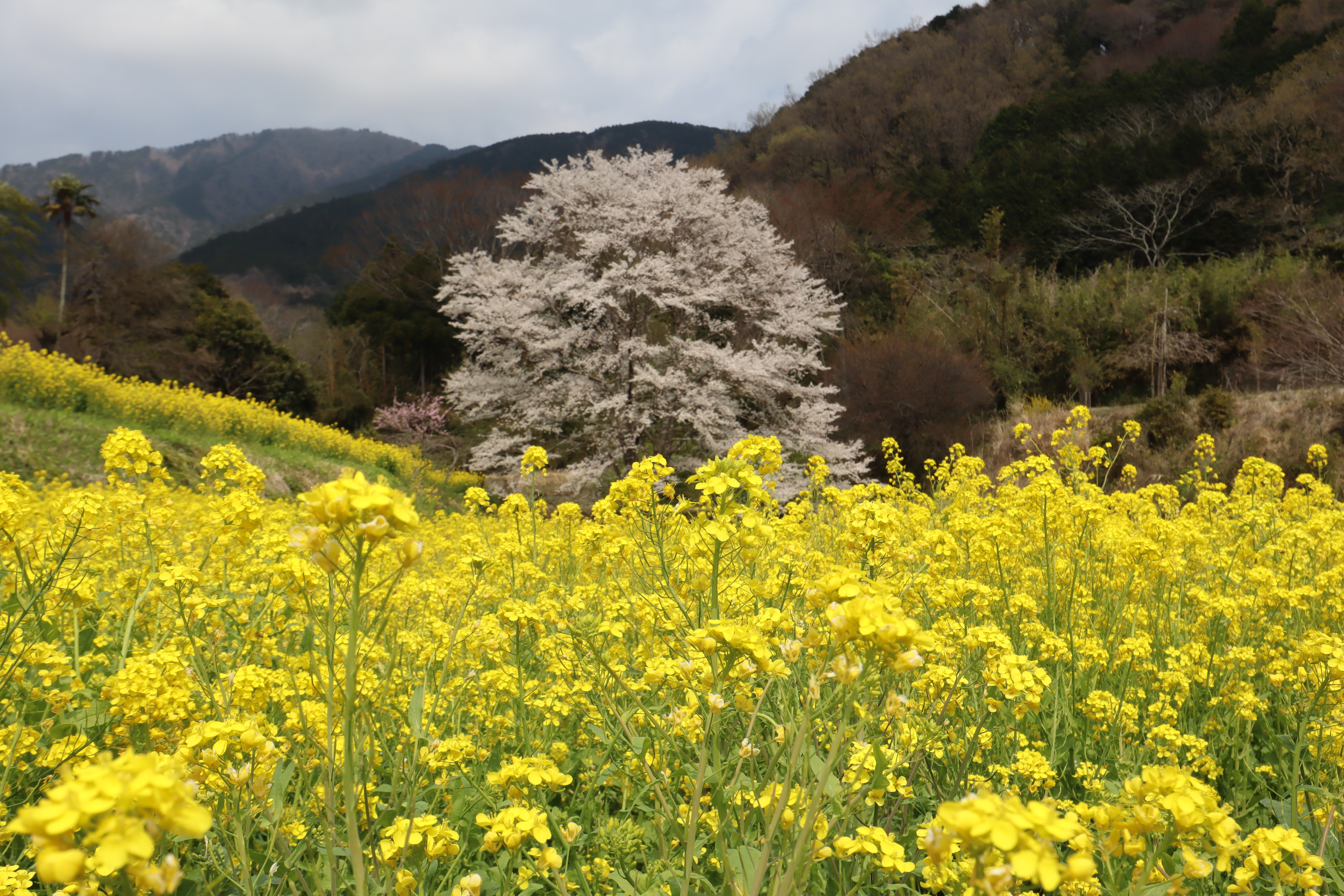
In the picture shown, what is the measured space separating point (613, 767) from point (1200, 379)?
16166 mm

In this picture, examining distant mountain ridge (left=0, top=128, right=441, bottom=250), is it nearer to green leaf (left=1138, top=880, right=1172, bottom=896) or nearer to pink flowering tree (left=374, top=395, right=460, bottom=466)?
pink flowering tree (left=374, top=395, right=460, bottom=466)

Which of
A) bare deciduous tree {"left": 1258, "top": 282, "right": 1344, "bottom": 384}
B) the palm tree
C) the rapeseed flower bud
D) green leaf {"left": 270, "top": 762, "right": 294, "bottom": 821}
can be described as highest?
the palm tree

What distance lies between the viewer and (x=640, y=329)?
1133 cm

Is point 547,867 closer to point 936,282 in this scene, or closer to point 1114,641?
point 1114,641

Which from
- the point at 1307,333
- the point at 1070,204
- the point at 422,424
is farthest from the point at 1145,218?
the point at 422,424

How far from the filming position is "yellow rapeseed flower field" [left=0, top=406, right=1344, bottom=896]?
1.04m

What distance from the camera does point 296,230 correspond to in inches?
1708

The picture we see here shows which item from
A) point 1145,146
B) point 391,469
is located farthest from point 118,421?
point 1145,146

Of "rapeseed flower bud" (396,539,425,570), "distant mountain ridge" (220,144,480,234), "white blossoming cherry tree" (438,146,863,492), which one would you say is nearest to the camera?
"rapeseed flower bud" (396,539,425,570)

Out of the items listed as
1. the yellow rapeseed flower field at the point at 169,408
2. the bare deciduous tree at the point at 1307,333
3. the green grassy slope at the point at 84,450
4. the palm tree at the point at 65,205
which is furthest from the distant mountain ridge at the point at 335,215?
the bare deciduous tree at the point at 1307,333

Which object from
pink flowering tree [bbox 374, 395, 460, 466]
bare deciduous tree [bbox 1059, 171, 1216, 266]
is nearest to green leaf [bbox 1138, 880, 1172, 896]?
pink flowering tree [bbox 374, 395, 460, 466]

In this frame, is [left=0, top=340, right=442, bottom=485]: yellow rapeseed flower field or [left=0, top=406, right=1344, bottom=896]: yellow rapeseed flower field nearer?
[left=0, top=406, right=1344, bottom=896]: yellow rapeseed flower field

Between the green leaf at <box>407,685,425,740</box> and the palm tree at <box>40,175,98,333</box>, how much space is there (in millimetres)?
26043

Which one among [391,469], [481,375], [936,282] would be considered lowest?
[391,469]
